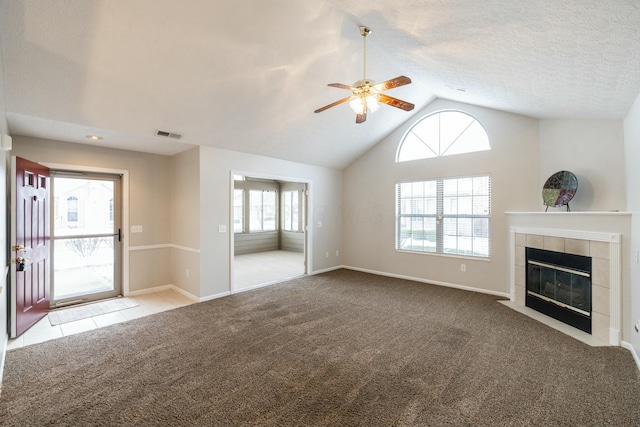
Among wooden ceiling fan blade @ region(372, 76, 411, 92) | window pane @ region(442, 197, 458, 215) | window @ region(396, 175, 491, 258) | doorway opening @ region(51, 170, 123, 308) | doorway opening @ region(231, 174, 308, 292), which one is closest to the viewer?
wooden ceiling fan blade @ region(372, 76, 411, 92)

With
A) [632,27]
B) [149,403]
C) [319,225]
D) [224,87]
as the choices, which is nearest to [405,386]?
[149,403]

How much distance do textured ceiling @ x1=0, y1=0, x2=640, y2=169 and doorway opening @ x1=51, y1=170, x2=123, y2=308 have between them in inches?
31.1

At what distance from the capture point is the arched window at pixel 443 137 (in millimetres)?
5016

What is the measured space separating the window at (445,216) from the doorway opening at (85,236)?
5.20 meters

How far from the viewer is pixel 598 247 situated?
3260 mm

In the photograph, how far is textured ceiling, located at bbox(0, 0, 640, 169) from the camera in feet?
6.93

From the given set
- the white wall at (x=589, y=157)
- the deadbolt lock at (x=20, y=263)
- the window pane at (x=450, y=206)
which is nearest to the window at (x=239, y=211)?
the deadbolt lock at (x=20, y=263)

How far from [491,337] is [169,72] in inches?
179

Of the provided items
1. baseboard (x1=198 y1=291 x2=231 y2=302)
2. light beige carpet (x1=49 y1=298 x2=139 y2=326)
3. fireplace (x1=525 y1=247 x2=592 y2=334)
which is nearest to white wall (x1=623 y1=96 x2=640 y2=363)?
fireplace (x1=525 y1=247 x2=592 y2=334)

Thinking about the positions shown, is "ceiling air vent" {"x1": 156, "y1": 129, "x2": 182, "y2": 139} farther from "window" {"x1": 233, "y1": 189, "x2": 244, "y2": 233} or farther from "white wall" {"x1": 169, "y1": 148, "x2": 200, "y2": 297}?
"window" {"x1": 233, "y1": 189, "x2": 244, "y2": 233}

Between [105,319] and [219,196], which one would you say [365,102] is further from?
[105,319]

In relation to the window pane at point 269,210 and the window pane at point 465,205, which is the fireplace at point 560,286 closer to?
the window pane at point 465,205

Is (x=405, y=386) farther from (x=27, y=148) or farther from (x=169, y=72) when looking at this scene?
(x=27, y=148)

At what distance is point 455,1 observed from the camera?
203cm
